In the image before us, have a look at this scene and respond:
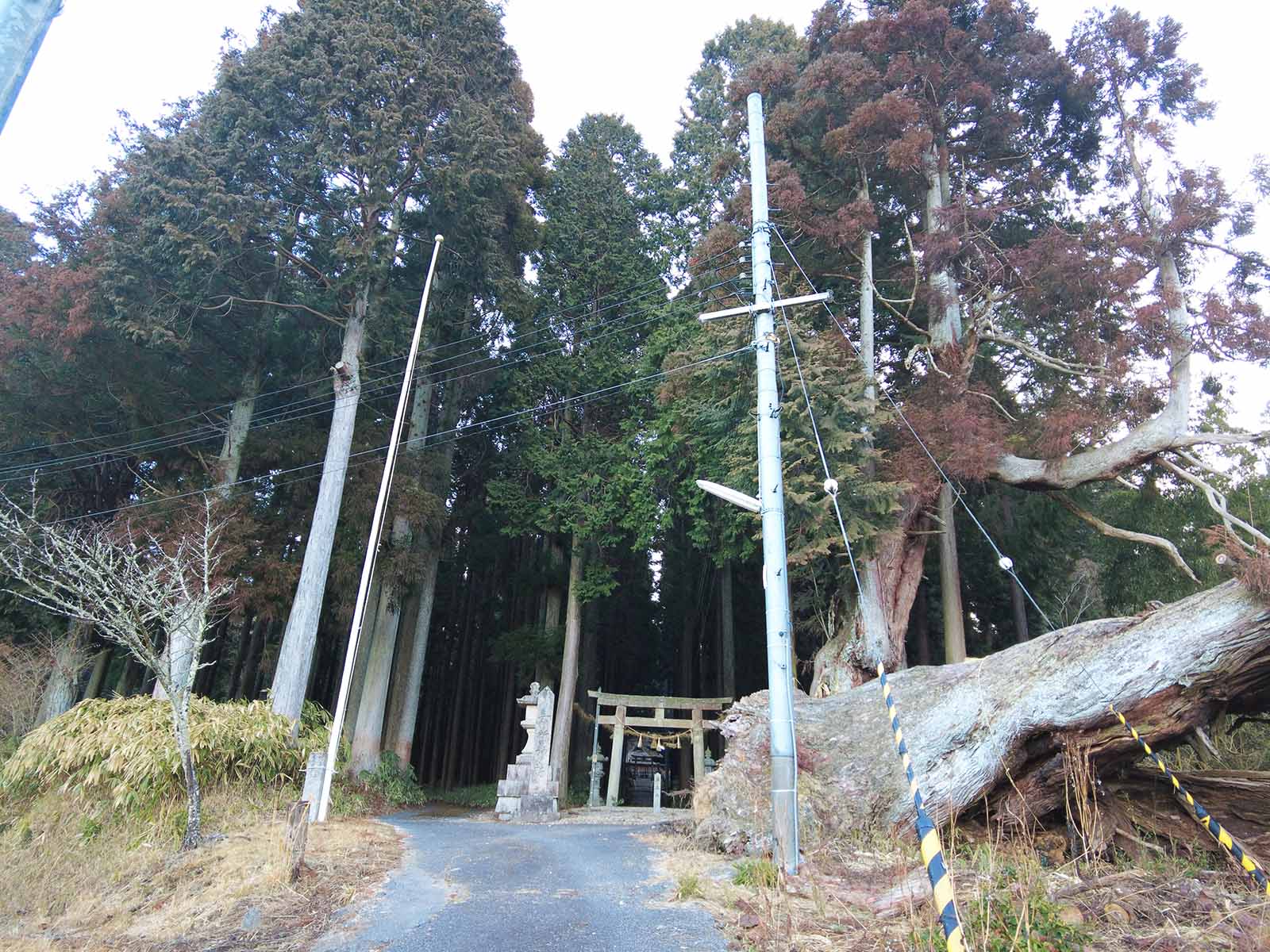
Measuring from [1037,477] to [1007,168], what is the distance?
687 cm

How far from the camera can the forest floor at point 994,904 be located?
3.27 m

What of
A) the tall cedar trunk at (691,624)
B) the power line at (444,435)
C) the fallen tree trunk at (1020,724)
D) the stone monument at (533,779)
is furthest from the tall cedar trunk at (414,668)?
the fallen tree trunk at (1020,724)

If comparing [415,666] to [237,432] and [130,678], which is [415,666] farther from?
[130,678]

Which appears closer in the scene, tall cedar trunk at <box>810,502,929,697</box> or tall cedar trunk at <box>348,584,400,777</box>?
tall cedar trunk at <box>810,502,929,697</box>

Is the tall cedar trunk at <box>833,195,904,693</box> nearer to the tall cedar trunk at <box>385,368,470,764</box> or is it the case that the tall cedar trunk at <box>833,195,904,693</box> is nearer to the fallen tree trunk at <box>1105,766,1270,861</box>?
the fallen tree trunk at <box>1105,766,1270,861</box>

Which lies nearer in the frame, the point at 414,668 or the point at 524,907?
the point at 524,907

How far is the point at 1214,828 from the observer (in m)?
5.50

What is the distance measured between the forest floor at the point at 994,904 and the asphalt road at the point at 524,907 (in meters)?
0.33

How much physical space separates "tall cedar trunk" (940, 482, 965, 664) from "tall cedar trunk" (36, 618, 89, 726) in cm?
1583

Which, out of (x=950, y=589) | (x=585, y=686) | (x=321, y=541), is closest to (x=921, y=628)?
(x=950, y=589)

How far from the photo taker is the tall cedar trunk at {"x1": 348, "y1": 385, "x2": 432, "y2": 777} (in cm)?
1374

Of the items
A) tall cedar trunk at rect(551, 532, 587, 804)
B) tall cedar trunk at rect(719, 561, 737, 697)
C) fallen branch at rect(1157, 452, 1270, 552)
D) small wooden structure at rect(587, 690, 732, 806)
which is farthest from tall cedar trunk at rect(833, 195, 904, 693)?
tall cedar trunk at rect(551, 532, 587, 804)

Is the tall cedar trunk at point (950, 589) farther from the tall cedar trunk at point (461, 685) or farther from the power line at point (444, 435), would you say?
the tall cedar trunk at point (461, 685)

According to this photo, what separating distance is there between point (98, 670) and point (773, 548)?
60.3ft
